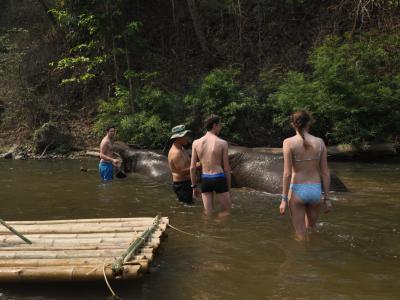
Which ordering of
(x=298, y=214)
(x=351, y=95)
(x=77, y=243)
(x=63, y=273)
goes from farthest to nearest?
(x=351, y=95) < (x=298, y=214) < (x=77, y=243) < (x=63, y=273)

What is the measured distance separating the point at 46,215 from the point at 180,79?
1462cm

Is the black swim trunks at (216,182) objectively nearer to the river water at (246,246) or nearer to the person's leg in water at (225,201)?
the person's leg in water at (225,201)

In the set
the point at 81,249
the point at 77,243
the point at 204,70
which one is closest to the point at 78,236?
the point at 77,243

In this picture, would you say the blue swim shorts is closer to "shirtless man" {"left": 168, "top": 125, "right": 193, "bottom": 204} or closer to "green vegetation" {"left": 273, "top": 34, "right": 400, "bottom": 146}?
"shirtless man" {"left": 168, "top": 125, "right": 193, "bottom": 204}

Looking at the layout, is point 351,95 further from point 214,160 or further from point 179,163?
point 214,160

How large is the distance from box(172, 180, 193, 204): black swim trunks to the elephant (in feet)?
7.31

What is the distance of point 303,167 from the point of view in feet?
17.0

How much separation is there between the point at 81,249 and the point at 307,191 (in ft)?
7.73

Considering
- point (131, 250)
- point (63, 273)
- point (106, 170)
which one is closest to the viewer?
point (63, 273)

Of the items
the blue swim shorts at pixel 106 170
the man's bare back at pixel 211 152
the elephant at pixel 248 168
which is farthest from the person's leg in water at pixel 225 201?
the blue swim shorts at pixel 106 170

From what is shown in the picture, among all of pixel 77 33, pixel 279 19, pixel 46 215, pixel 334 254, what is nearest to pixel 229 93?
pixel 279 19

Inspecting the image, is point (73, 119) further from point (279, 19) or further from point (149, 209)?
point (149, 209)

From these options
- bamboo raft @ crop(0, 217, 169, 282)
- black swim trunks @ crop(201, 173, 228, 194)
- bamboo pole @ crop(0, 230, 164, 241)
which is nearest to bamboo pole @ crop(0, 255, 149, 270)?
bamboo raft @ crop(0, 217, 169, 282)

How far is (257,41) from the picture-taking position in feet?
71.5
